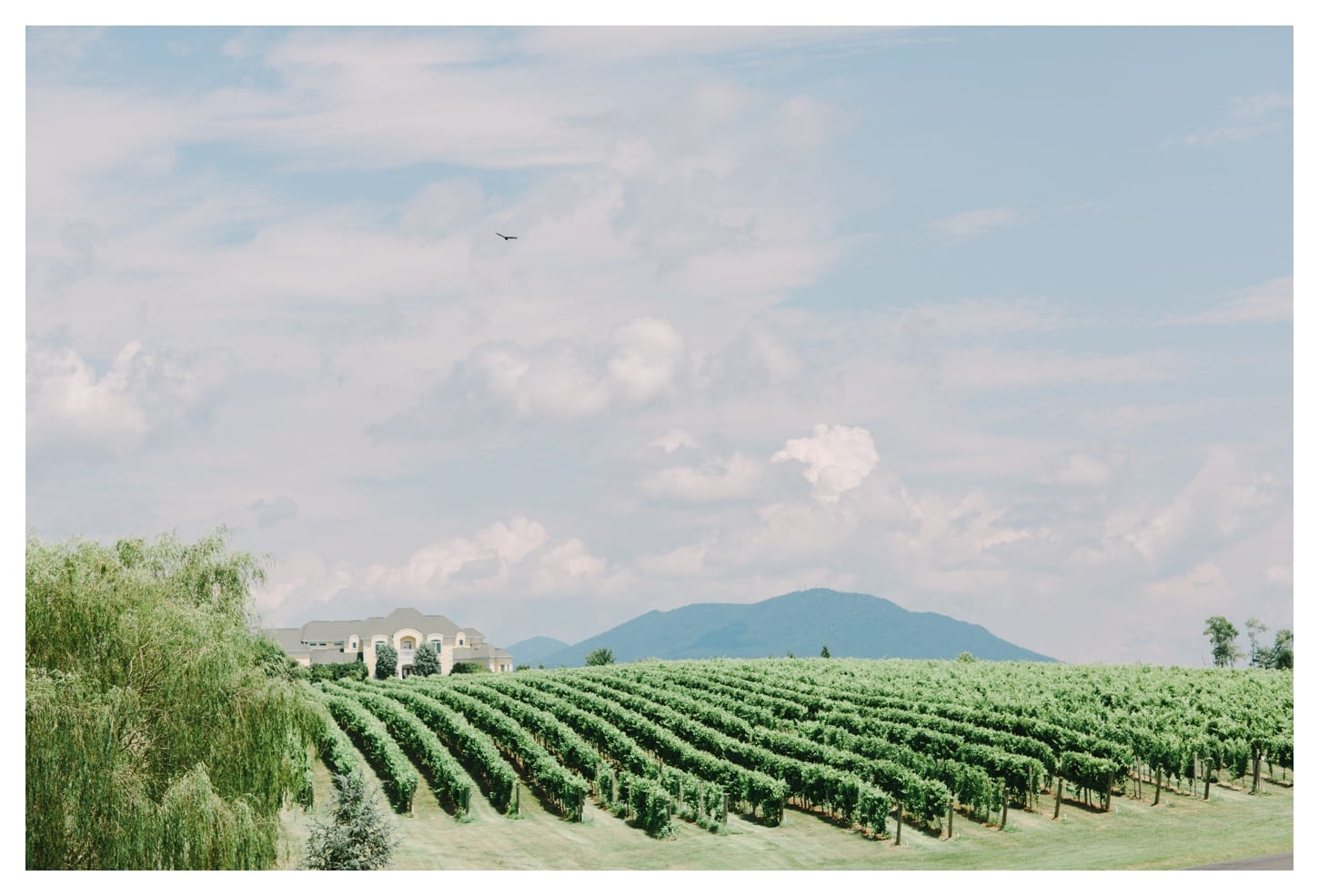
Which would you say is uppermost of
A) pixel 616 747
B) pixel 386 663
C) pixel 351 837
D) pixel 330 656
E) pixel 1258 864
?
pixel 1258 864

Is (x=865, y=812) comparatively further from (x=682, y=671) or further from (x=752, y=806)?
(x=682, y=671)

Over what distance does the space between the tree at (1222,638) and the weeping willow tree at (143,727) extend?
284 feet

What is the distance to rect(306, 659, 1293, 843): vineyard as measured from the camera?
3944 cm

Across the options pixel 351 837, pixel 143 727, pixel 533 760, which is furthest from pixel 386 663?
pixel 143 727

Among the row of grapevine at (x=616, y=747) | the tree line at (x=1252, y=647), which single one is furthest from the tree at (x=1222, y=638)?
the row of grapevine at (x=616, y=747)

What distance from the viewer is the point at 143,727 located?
2586cm

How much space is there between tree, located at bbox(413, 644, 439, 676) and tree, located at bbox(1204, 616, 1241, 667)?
71.3 metres

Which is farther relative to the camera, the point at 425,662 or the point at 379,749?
the point at 425,662

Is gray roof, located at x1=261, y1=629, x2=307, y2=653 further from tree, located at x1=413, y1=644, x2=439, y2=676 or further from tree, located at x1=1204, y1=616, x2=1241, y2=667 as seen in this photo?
tree, located at x1=1204, y1=616, x2=1241, y2=667

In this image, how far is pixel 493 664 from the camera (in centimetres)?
13038

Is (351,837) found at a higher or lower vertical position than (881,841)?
lower

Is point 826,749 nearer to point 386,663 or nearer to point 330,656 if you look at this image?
point 386,663

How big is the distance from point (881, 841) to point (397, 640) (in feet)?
350

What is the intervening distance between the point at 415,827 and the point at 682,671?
3601 centimetres
